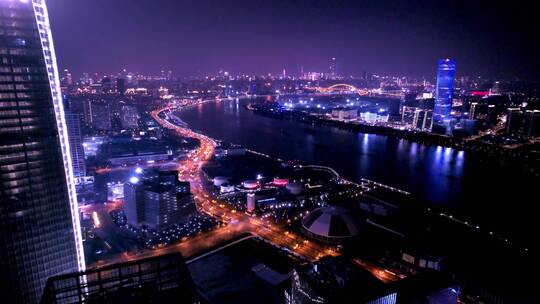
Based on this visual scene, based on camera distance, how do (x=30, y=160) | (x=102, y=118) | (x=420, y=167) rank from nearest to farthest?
(x=30, y=160), (x=420, y=167), (x=102, y=118)

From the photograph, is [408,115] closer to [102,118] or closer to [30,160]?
[102,118]

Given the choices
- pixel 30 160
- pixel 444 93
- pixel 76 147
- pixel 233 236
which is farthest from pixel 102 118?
pixel 444 93

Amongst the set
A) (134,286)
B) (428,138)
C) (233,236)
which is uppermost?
(134,286)

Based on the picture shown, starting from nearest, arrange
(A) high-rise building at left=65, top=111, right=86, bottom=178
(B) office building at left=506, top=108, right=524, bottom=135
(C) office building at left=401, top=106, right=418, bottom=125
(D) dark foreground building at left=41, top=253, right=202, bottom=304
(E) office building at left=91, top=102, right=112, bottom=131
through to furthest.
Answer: (D) dark foreground building at left=41, top=253, right=202, bottom=304 → (A) high-rise building at left=65, top=111, right=86, bottom=178 → (B) office building at left=506, top=108, right=524, bottom=135 → (E) office building at left=91, top=102, right=112, bottom=131 → (C) office building at left=401, top=106, right=418, bottom=125

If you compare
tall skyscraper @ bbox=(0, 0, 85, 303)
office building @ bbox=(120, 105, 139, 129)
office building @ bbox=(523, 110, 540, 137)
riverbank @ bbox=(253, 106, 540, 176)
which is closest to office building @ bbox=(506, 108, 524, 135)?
office building @ bbox=(523, 110, 540, 137)

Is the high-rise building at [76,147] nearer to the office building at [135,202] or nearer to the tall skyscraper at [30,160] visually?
the office building at [135,202]

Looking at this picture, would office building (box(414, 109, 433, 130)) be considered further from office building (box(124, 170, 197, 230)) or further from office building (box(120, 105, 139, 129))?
office building (box(124, 170, 197, 230))

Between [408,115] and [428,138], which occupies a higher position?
[408,115]
